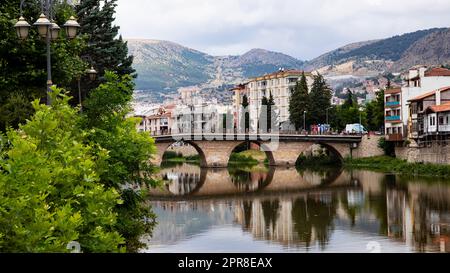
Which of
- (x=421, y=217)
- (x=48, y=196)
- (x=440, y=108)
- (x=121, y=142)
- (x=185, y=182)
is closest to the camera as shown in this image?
(x=48, y=196)

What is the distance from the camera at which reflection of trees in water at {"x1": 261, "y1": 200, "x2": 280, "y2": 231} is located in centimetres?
3189

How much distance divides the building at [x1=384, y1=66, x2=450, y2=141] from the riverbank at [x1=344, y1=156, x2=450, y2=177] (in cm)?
264

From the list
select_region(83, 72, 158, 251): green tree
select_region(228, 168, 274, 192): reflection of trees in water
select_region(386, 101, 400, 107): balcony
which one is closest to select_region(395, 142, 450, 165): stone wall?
select_region(386, 101, 400, 107): balcony

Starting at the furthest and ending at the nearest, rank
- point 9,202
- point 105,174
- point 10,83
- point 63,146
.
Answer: point 10,83, point 105,174, point 63,146, point 9,202

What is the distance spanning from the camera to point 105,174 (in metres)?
14.3

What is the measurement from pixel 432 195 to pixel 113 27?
74.6 ft

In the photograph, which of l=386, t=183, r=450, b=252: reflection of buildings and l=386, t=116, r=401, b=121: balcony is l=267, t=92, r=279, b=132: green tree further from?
l=386, t=183, r=450, b=252: reflection of buildings

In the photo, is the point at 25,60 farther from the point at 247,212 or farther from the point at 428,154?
the point at 428,154

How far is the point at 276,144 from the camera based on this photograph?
7369 cm

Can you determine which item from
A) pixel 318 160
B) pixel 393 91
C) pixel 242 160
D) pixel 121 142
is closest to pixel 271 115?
pixel 242 160

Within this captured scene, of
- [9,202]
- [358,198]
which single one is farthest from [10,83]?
Answer: [358,198]

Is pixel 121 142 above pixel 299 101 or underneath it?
underneath

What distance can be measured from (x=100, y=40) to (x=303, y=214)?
55.1 feet
